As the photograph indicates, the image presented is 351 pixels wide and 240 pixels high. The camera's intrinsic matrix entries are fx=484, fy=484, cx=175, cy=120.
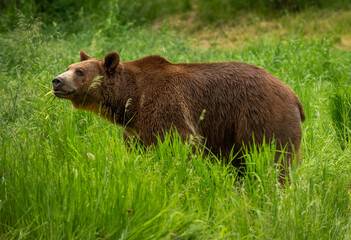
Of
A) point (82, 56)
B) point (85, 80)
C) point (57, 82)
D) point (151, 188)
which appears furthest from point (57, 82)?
point (151, 188)

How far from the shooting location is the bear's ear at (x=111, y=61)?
4821 millimetres

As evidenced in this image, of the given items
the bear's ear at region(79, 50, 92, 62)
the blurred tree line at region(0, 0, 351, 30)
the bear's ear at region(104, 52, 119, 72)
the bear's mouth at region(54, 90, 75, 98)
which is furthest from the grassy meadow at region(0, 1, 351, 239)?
the blurred tree line at region(0, 0, 351, 30)

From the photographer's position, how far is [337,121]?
19.0 feet

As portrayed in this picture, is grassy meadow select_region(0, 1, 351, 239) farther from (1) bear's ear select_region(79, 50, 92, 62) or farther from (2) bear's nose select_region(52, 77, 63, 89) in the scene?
(1) bear's ear select_region(79, 50, 92, 62)

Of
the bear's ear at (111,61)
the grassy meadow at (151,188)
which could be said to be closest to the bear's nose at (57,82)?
the grassy meadow at (151,188)

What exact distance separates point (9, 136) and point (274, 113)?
7.68 ft

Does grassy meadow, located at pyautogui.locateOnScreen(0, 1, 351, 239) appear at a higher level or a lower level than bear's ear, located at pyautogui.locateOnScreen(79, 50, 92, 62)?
lower

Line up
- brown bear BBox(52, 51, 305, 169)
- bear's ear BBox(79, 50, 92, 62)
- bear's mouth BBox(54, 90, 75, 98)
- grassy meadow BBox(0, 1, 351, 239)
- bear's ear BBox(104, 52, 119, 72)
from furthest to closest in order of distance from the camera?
bear's ear BBox(79, 50, 92, 62)
bear's ear BBox(104, 52, 119, 72)
bear's mouth BBox(54, 90, 75, 98)
brown bear BBox(52, 51, 305, 169)
grassy meadow BBox(0, 1, 351, 239)

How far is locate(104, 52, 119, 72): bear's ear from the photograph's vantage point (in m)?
4.82

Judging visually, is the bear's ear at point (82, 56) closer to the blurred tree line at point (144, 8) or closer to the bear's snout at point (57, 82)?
the bear's snout at point (57, 82)

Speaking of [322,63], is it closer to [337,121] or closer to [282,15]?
[337,121]

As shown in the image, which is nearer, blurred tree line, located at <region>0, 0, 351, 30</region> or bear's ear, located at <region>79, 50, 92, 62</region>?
bear's ear, located at <region>79, 50, 92, 62</region>

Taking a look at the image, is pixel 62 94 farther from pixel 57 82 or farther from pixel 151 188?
pixel 151 188

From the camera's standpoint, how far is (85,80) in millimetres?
4805
